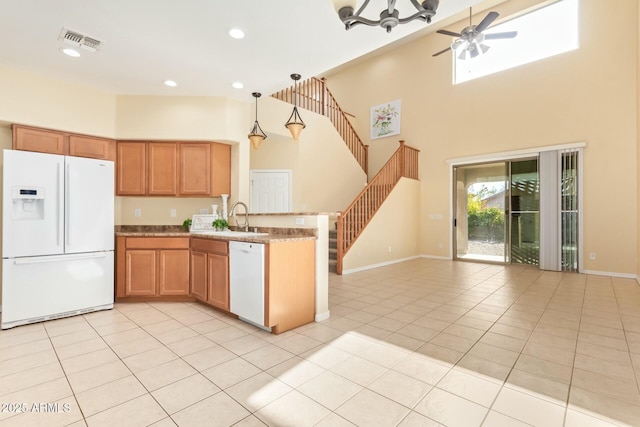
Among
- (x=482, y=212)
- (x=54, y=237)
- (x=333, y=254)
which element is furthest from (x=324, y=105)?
(x=54, y=237)

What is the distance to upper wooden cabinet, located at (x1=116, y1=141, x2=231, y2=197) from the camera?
14.3 feet

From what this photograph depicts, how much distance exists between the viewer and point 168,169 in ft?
14.6

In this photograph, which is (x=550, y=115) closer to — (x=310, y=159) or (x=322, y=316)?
(x=310, y=159)

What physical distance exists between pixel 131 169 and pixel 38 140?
1029 mm

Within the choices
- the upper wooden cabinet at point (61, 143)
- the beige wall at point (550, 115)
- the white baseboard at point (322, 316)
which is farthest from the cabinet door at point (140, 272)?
the beige wall at point (550, 115)

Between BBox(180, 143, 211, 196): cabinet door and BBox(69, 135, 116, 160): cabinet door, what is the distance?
3.16ft

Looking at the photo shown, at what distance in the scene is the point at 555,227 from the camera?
6.05 metres


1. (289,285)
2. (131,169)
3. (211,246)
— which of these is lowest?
(289,285)

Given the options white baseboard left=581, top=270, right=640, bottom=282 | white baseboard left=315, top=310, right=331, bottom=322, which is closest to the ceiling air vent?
white baseboard left=315, top=310, right=331, bottom=322

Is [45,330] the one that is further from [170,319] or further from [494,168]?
[494,168]

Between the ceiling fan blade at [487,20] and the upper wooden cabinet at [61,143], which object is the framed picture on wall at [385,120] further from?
the upper wooden cabinet at [61,143]

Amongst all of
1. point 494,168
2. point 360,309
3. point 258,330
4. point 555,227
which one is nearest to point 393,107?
point 494,168

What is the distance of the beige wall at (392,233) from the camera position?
620 cm

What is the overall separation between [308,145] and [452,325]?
5.07 metres
